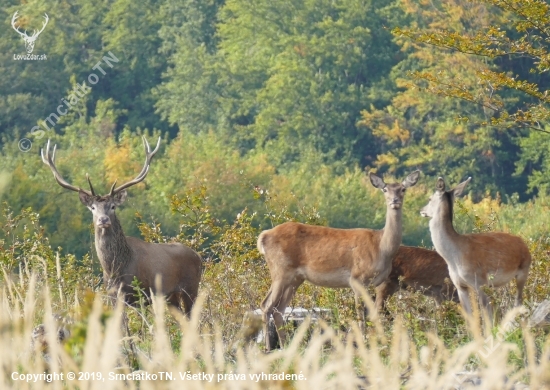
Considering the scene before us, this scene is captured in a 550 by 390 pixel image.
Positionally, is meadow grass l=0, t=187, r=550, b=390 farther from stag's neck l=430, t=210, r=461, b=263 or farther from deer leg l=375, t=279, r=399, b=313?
stag's neck l=430, t=210, r=461, b=263

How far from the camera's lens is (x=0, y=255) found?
1354 centimetres

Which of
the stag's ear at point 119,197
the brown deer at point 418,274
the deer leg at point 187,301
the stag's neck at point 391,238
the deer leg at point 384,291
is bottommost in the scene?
the deer leg at point 187,301

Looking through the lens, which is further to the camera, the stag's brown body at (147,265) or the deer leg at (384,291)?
the deer leg at (384,291)

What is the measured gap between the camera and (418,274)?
11.7 meters

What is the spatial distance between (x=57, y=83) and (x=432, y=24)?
60.9 ft

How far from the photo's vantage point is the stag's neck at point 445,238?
10.9 metres

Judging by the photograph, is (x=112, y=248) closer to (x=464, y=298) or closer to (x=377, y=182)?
(x=377, y=182)

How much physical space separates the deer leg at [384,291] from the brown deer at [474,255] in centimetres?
70

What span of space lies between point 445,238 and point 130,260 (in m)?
2.35

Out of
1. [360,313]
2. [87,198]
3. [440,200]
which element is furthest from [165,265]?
[440,200]

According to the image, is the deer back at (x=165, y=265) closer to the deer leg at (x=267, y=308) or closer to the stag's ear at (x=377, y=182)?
the deer leg at (x=267, y=308)

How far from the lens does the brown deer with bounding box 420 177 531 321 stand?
10.8 m

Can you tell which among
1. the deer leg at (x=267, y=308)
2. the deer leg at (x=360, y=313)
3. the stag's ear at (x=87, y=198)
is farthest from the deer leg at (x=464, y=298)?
the stag's ear at (x=87, y=198)

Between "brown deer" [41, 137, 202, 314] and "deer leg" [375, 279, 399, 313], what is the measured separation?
4.71ft
